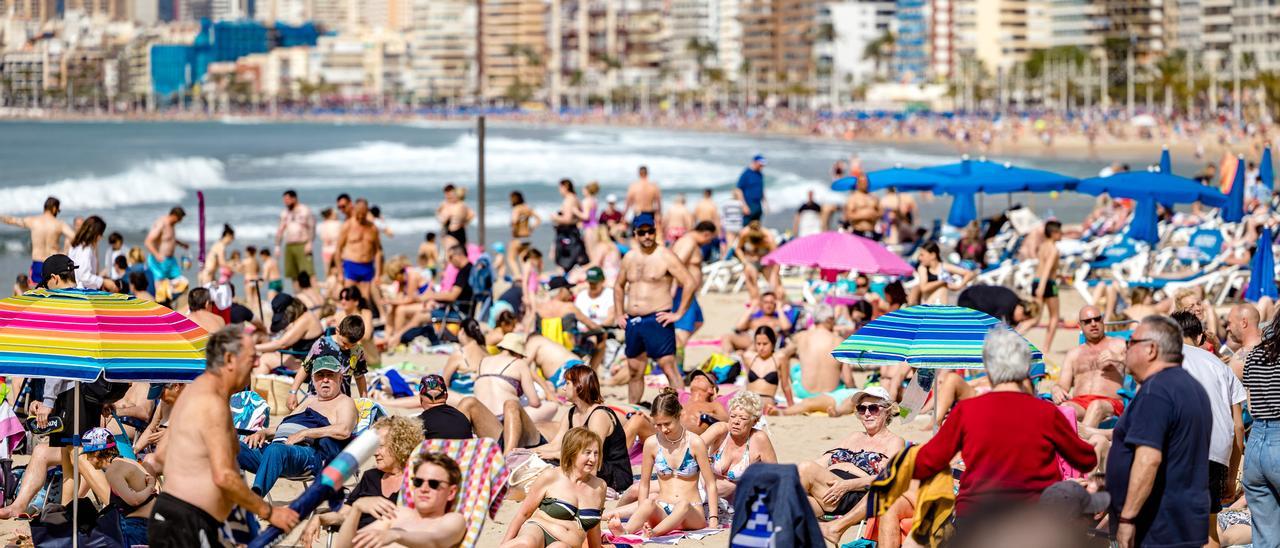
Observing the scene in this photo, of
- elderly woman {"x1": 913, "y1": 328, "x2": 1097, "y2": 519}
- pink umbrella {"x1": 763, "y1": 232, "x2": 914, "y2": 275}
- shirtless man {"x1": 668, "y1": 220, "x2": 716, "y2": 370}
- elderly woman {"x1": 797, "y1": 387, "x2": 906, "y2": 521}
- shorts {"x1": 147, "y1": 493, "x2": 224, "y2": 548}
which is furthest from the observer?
pink umbrella {"x1": 763, "y1": 232, "x2": 914, "y2": 275}

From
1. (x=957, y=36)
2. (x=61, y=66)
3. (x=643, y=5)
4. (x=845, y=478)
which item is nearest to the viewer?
(x=845, y=478)

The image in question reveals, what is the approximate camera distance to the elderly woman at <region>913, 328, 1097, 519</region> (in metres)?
4.23

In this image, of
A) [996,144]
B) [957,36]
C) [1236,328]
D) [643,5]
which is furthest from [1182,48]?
[1236,328]

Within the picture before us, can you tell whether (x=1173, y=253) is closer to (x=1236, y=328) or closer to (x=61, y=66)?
(x=1236, y=328)

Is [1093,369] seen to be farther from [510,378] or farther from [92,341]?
[92,341]

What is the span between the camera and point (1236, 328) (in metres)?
6.52

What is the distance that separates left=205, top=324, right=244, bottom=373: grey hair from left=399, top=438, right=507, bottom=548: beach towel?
90cm

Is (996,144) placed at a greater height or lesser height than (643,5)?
lesser

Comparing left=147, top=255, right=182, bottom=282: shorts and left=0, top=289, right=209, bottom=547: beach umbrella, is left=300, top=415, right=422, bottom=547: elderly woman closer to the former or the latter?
left=0, top=289, right=209, bottom=547: beach umbrella

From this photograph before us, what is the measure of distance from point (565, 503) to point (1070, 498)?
2.04m

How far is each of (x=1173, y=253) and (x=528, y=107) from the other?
165 metres

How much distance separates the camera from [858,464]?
629 cm

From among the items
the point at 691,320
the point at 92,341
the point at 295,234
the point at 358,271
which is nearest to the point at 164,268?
the point at 295,234

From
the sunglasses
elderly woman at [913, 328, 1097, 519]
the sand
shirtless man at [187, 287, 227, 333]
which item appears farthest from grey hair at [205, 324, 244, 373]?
shirtless man at [187, 287, 227, 333]
